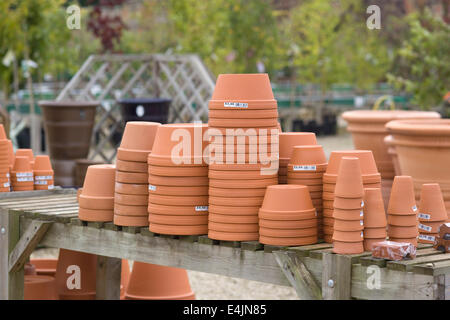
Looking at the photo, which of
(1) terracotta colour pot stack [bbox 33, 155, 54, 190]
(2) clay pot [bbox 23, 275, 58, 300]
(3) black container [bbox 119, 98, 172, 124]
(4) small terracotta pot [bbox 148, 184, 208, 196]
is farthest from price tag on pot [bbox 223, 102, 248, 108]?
(3) black container [bbox 119, 98, 172, 124]

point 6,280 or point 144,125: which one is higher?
point 144,125

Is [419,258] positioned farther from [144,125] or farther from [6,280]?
[6,280]

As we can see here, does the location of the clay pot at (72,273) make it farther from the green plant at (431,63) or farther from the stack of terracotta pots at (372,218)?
the green plant at (431,63)

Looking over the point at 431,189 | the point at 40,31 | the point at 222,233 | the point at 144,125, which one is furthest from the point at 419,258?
the point at 40,31

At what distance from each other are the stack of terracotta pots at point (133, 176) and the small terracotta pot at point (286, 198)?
83 cm

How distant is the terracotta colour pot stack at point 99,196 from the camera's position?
17.2ft

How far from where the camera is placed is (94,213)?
527 centimetres

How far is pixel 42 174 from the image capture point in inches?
264

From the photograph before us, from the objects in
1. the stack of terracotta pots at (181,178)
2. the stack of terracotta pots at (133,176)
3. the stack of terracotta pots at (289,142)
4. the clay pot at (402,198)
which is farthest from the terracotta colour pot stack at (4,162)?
the clay pot at (402,198)

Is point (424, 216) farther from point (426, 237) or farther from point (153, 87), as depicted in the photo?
point (153, 87)

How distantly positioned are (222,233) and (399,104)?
862 inches

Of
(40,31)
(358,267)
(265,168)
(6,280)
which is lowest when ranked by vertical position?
(6,280)

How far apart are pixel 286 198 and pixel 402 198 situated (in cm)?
61

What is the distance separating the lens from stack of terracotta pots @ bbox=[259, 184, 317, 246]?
4496mm
